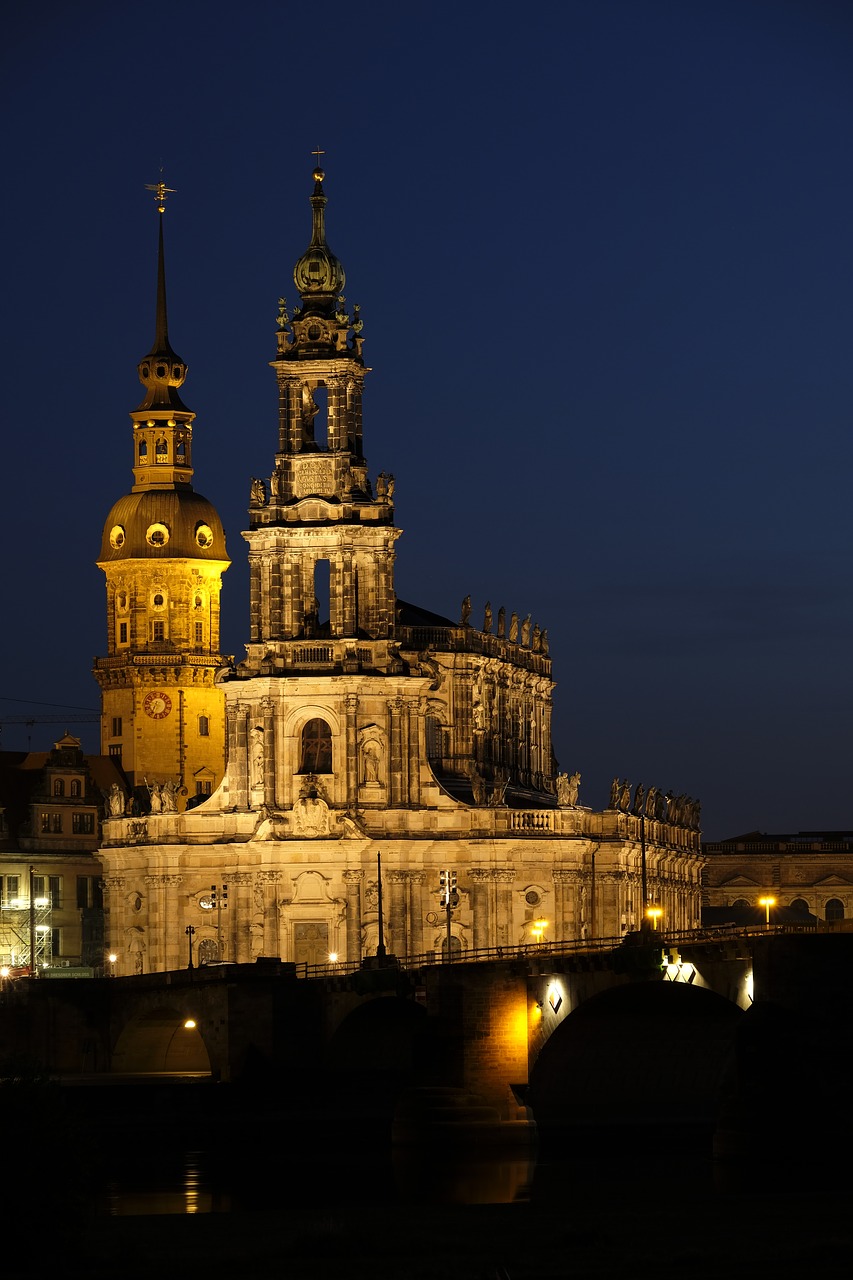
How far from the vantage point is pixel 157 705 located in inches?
6909

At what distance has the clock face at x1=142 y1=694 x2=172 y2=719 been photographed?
175 metres

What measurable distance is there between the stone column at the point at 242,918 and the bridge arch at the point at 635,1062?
114 feet

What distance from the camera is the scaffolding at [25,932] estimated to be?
160 m

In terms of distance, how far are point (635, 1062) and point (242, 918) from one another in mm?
36377

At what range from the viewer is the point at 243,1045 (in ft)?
394

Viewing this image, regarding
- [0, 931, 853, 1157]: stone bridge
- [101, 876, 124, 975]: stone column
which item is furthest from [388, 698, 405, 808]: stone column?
[101, 876, 124, 975]: stone column

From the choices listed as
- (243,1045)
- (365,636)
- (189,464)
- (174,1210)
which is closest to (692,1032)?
(243,1045)

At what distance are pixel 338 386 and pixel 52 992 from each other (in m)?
34.9

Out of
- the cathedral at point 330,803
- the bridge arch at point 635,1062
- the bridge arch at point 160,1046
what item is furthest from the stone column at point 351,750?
the bridge arch at point 635,1062

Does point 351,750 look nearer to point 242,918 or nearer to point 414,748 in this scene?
point 414,748

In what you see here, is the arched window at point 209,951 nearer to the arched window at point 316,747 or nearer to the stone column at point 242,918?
the stone column at point 242,918

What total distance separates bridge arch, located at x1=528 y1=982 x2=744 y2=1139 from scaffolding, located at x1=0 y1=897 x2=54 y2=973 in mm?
53443

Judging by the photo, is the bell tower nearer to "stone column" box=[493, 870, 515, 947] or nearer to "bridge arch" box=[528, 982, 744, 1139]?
"stone column" box=[493, 870, 515, 947]

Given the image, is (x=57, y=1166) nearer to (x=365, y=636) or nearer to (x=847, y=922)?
(x=847, y=922)
